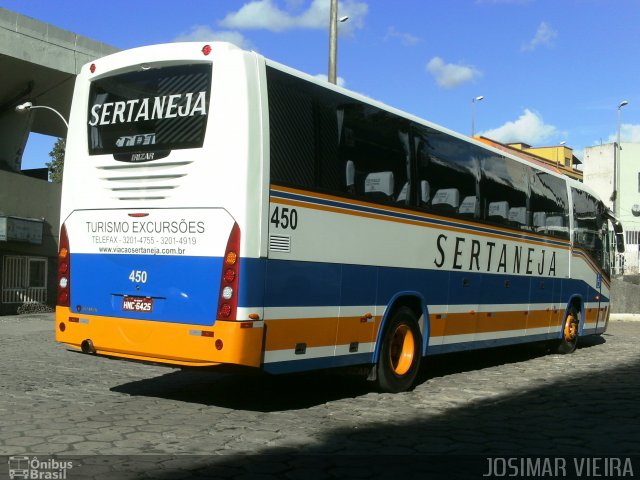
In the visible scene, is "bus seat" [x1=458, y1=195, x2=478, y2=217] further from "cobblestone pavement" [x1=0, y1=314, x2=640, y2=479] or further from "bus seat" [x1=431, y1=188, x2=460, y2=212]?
"cobblestone pavement" [x1=0, y1=314, x2=640, y2=479]

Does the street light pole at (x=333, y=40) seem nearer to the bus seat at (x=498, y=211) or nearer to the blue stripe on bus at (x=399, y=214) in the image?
the blue stripe on bus at (x=399, y=214)

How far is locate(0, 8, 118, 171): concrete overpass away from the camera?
25406mm

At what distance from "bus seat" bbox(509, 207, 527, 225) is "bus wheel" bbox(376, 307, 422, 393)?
338 centimetres

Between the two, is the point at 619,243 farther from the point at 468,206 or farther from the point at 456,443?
the point at 456,443

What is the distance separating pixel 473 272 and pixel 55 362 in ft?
21.0

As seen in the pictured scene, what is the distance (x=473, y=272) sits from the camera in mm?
11148

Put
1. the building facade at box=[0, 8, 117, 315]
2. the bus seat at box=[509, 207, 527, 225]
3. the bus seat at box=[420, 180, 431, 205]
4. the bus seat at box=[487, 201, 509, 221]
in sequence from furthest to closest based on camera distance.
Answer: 1. the building facade at box=[0, 8, 117, 315]
2. the bus seat at box=[509, 207, 527, 225]
3. the bus seat at box=[487, 201, 509, 221]
4. the bus seat at box=[420, 180, 431, 205]

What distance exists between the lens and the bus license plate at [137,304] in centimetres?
763

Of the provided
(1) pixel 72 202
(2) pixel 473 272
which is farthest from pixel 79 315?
(2) pixel 473 272

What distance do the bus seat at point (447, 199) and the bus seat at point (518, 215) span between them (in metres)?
2.01

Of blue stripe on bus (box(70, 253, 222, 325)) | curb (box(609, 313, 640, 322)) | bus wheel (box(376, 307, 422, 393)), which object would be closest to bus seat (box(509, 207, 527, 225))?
bus wheel (box(376, 307, 422, 393))

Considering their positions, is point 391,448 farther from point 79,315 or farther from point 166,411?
point 79,315

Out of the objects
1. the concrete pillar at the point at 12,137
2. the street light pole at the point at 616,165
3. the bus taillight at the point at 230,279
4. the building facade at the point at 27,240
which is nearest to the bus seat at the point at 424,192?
the bus taillight at the point at 230,279

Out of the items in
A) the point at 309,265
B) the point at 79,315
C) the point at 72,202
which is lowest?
the point at 79,315
